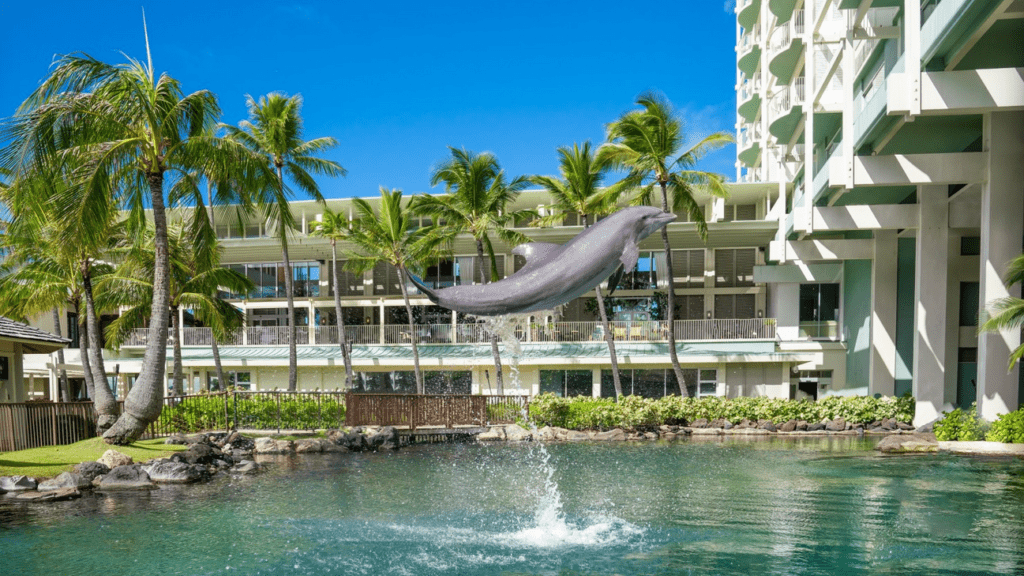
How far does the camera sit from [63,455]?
55.6 ft

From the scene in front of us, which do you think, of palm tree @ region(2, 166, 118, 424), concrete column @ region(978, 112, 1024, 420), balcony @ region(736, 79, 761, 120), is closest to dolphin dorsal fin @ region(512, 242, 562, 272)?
palm tree @ region(2, 166, 118, 424)

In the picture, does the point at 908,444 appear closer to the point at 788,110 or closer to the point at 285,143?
the point at 788,110

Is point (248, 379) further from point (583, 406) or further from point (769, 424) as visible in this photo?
point (769, 424)

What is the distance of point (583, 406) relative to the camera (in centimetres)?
2647

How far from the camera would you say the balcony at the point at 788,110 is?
28.7 meters

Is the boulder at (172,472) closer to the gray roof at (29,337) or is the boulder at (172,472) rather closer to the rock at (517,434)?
the gray roof at (29,337)

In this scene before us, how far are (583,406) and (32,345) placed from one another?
17.4m

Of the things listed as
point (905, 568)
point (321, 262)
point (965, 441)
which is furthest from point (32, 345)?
point (965, 441)

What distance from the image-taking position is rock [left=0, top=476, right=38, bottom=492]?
1438cm

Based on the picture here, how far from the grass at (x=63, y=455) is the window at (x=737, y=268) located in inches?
1003

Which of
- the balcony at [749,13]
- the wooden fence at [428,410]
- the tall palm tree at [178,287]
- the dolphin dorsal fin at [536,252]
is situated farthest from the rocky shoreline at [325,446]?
the balcony at [749,13]

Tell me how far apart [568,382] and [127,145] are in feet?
69.5

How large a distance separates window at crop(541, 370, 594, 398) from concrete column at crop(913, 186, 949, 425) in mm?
14504

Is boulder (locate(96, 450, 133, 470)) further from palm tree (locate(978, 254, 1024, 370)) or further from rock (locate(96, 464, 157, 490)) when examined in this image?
palm tree (locate(978, 254, 1024, 370))
